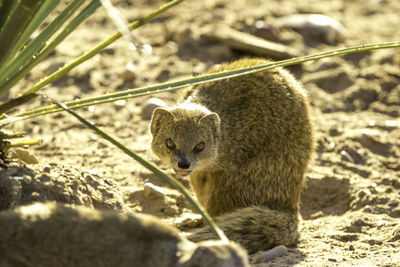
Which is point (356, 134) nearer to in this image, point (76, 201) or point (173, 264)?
point (76, 201)

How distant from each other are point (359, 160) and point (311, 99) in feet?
3.48

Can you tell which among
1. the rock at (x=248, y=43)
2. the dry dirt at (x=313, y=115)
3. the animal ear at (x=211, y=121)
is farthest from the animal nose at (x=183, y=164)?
the rock at (x=248, y=43)

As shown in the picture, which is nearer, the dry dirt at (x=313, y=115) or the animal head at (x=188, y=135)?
the dry dirt at (x=313, y=115)

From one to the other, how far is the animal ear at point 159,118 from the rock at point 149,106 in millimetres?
1139

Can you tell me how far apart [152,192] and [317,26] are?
12.6 feet

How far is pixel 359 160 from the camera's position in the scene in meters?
4.93

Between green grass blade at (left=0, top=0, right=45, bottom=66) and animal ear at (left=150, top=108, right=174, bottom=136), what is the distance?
4.48 ft

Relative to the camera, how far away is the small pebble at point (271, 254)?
329cm

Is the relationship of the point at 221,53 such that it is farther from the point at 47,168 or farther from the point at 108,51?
the point at 47,168

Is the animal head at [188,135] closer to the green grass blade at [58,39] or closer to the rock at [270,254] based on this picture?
the rock at [270,254]

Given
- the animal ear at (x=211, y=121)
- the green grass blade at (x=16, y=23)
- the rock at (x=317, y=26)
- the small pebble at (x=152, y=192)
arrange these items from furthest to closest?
the rock at (x=317, y=26) < the small pebble at (x=152, y=192) < the animal ear at (x=211, y=121) < the green grass blade at (x=16, y=23)

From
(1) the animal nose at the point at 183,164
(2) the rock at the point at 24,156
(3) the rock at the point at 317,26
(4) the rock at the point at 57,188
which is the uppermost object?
(3) the rock at the point at 317,26

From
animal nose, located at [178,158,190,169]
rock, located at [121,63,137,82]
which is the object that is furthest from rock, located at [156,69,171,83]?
animal nose, located at [178,158,190,169]

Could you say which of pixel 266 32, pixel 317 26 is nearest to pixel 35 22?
pixel 266 32
